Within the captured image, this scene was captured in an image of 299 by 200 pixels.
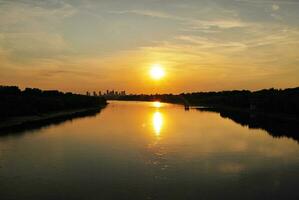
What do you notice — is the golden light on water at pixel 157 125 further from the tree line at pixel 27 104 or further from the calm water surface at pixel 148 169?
the tree line at pixel 27 104

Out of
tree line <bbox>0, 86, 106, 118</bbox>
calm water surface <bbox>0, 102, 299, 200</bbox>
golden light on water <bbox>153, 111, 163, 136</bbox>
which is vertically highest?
tree line <bbox>0, 86, 106, 118</bbox>

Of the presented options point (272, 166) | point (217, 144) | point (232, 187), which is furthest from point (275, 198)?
point (217, 144)

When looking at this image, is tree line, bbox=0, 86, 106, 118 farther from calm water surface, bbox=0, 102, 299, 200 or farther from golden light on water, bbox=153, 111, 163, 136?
calm water surface, bbox=0, 102, 299, 200

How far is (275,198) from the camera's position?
66.9 ft

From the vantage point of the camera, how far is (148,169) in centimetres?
2784

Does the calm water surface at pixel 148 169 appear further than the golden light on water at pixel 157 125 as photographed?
No

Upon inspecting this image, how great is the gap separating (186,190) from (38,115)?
67262 millimetres

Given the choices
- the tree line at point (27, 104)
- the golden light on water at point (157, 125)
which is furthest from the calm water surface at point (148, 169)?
the tree line at point (27, 104)

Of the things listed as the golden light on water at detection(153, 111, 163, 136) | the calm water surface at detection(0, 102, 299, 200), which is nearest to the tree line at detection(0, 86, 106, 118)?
the golden light on water at detection(153, 111, 163, 136)

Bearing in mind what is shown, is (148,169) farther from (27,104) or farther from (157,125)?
(27,104)

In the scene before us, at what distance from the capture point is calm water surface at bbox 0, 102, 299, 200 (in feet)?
70.4

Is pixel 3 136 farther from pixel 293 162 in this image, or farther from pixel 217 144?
pixel 293 162

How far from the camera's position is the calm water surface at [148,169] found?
21.5m

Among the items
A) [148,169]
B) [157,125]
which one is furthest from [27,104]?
[148,169]
